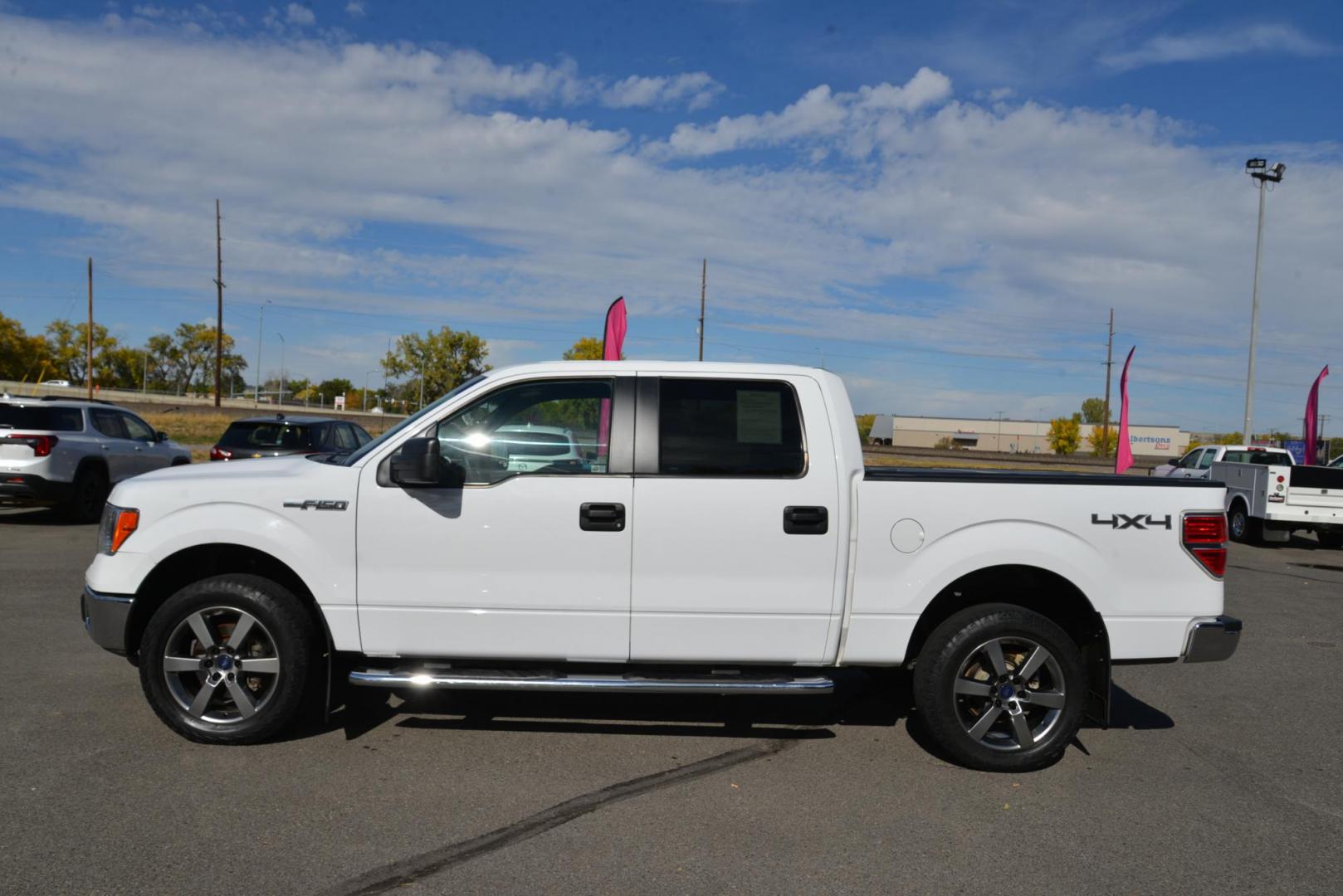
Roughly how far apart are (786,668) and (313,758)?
7.77ft

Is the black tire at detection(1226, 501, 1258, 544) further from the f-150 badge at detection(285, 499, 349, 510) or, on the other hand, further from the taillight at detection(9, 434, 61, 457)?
the taillight at detection(9, 434, 61, 457)

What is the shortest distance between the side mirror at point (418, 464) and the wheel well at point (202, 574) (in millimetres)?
824

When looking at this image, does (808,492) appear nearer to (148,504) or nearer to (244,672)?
(244,672)

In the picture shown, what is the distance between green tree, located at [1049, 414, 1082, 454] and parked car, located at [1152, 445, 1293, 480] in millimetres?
84805

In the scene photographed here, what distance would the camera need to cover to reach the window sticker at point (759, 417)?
490 cm

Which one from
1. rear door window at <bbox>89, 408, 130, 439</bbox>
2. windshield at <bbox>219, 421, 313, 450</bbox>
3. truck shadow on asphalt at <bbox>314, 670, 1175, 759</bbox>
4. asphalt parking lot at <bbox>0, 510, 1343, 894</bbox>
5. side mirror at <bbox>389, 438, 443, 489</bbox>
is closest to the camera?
asphalt parking lot at <bbox>0, 510, 1343, 894</bbox>

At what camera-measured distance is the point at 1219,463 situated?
60.6 feet

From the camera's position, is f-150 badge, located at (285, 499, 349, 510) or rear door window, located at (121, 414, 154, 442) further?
rear door window, located at (121, 414, 154, 442)

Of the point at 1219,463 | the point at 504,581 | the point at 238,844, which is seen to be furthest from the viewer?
the point at 1219,463

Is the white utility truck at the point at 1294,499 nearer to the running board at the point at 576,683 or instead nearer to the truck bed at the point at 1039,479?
the truck bed at the point at 1039,479

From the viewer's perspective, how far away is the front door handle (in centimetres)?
471

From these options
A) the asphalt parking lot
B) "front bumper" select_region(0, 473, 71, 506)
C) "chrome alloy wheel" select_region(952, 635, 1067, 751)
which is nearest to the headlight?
the asphalt parking lot

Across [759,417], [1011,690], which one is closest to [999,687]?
[1011,690]

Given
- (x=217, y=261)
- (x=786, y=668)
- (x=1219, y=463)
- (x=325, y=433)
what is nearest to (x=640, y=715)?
(x=786, y=668)
